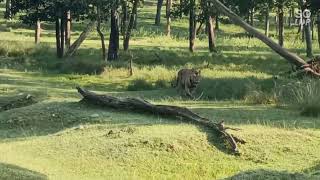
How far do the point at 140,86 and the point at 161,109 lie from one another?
8555 millimetres

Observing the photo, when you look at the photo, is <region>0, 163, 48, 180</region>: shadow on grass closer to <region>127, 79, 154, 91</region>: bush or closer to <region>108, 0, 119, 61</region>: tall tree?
<region>127, 79, 154, 91</region>: bush

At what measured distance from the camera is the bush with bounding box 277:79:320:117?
13578 mm

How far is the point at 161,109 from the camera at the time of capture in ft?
41.0

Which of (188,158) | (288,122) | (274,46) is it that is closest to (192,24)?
(274,46)

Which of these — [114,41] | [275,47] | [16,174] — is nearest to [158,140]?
[16,174]

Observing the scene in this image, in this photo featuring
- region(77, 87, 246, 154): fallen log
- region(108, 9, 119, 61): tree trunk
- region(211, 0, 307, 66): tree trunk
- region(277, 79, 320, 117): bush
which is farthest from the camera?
region(108, 9, 119, 61): tree trunk

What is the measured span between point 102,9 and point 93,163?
21.3 meters

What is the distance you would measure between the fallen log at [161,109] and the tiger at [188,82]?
4707mm

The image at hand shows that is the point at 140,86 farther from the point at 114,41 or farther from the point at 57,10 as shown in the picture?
the point at 57,10

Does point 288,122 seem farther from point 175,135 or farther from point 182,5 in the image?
point 182,5

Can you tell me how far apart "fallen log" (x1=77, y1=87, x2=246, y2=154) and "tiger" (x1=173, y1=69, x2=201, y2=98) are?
4707 millimetres

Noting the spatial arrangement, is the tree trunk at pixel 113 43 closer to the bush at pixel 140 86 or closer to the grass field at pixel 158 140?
the bush at pixel 140 86

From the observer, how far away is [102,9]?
30609 mm

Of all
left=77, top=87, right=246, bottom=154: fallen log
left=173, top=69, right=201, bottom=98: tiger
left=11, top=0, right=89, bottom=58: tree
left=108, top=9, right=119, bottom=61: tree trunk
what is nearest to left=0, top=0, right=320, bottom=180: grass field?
left=77, top=87, right=246, bottom=154: fallen log
